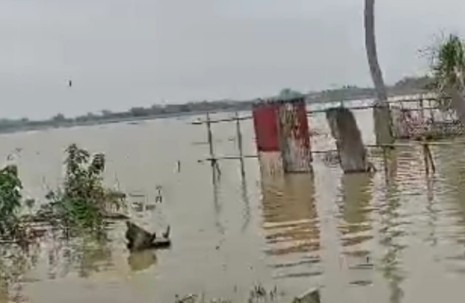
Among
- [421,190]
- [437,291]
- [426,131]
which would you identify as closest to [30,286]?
[437,291]

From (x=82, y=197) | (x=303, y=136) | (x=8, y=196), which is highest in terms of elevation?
(x=303, y=136)

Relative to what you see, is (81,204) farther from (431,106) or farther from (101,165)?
(431,106)

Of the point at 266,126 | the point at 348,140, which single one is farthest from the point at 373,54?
the point at 348,140

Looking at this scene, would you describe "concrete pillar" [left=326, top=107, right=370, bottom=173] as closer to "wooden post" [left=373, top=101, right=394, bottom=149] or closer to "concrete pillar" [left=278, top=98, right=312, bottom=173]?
"concrete pillar" [left=278, top=98, right=312, bottom=173]

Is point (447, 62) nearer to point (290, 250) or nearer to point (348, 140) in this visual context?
point (348, 140)

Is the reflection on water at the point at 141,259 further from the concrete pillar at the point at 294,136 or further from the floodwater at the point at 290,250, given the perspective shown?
the concrete pillar at the point at 294,136

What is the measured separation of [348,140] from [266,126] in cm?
263

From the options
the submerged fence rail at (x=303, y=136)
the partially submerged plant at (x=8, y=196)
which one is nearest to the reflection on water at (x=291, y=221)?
the submerged fence rail at (x=303, y=136)

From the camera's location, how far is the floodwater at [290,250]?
32.0 feet

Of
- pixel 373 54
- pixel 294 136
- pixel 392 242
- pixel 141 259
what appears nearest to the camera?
pixel 392 242

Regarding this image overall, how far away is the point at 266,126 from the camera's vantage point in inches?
898

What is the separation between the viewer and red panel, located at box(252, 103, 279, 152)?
22203mm

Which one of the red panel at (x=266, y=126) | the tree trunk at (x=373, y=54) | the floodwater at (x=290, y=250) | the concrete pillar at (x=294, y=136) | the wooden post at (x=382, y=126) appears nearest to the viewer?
the floodwater at (x=290, y=250)

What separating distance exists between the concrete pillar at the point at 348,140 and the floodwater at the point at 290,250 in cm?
53
